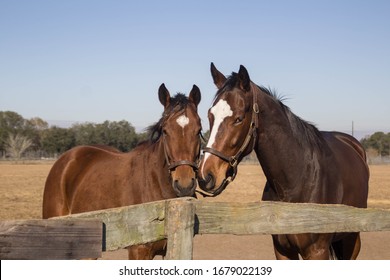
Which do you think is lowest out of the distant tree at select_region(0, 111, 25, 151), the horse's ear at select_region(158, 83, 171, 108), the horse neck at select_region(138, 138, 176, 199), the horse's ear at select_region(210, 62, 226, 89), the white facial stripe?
the horse neck at select_region(138, 138, 176, 199)

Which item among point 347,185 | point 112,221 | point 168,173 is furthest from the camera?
point 168,173

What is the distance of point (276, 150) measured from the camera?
13.3 ft

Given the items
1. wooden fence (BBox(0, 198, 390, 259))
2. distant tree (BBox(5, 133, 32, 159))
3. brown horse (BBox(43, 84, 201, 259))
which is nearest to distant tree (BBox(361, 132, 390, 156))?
distant tree (BBox(5, 133, 32, 159))

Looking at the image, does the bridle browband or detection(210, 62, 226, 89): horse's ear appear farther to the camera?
detection(210, 62, 226, 89): horse's ear

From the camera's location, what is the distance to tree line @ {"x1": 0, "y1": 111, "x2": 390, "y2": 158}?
66.2 m

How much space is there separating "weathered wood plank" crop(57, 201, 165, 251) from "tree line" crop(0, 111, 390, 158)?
5709 centimetres

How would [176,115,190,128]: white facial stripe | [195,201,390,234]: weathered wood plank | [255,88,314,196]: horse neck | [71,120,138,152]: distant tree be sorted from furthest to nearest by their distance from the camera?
[71,120,138,152]: distant tree → [176,115,190,128]: white facial stripe → [255,88,314,196]: horse neck → [195,201,390,234]: weathered wood plank

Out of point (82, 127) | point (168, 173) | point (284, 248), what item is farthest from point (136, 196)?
A: point (82, 127)

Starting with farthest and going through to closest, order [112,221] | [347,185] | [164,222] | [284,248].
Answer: [347,185] → [284,248] → [164,222] → [112,221]

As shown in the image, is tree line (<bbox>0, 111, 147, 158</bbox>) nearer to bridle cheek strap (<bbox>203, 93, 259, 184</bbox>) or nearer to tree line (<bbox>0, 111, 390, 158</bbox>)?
tree line (<bbox>0, 111, 390, 158</bbox>)

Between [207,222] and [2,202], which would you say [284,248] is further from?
[2,202]

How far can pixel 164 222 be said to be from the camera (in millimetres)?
2695

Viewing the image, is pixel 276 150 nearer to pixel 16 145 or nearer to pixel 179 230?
pixel 179 230
